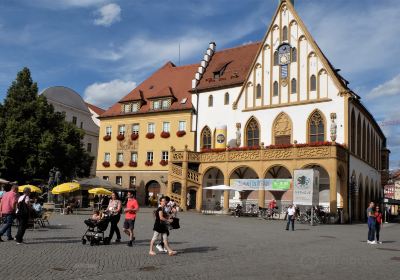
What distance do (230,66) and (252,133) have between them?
9.14 meters

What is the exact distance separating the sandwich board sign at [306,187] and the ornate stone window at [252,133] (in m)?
11.5

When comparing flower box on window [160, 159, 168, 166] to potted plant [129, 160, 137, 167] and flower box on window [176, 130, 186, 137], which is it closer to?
flower box on window [176, 130, 186, 137]

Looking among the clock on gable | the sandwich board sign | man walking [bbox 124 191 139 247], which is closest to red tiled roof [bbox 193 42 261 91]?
the clock on gable

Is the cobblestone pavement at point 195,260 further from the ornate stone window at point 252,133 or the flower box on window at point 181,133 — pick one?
the flower box on window at point 181,133

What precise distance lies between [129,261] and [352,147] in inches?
1273

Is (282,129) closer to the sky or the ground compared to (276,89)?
closer to the ground

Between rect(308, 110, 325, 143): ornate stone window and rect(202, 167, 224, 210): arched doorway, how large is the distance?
957 centimetres

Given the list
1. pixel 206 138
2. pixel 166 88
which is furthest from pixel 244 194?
pixel 166 88

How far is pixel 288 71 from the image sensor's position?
42.0 metres

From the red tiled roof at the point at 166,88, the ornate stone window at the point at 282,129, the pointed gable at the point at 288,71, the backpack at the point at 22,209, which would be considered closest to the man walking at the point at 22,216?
the backpack at the point at 22,209

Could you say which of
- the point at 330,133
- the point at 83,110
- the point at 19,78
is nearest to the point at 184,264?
the point at 330,133

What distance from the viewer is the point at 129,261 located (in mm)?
11977

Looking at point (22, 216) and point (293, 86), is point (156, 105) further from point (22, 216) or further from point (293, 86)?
point (22, 216)

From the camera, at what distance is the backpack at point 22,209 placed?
14.7 metres
